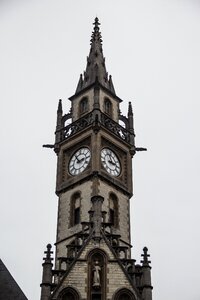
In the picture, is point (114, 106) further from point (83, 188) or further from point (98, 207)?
point (98, 207)

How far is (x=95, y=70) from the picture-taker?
4581cm

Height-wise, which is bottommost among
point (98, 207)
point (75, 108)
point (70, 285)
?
point (70, 285)

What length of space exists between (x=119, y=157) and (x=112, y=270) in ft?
40.5

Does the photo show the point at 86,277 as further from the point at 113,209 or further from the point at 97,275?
the point at 113,209

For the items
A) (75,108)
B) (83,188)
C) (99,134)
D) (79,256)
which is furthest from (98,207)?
(75,108)

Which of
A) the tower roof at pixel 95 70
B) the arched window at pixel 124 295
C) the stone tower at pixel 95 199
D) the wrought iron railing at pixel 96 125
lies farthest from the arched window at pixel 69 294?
the tower roof at pixel 95 70

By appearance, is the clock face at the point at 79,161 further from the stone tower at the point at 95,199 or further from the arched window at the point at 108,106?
the arched window at the point at 108,106

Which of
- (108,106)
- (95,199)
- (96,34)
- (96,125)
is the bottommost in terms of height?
(95,199)

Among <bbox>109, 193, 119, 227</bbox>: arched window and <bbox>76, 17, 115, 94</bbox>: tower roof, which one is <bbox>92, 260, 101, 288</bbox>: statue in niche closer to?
<bbox>109, 193, 119, 227</bbox>: arched window

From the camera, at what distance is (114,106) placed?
44.7m

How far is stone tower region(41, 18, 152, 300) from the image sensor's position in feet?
98.5

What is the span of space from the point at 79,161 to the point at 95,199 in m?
8.06

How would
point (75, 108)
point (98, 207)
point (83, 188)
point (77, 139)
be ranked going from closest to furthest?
point (98, 207) < point (83, 188) < point (77, 139) < point (75, 108)
